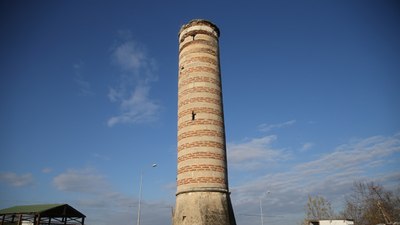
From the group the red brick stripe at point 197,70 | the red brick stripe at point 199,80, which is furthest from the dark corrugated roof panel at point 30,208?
the red brick stripe at point 197,70

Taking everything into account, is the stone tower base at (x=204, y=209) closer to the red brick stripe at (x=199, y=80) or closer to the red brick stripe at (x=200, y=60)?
the red brick stripe at (x=199, y=80)

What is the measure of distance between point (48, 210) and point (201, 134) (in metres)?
15.9

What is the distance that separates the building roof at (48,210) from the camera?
22.4m

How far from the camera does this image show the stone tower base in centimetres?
1237

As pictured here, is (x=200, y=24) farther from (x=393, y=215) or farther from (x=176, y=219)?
(x=393, y=215)

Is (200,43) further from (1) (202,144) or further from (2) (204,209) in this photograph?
(2) (204,209)

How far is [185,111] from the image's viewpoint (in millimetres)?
14484

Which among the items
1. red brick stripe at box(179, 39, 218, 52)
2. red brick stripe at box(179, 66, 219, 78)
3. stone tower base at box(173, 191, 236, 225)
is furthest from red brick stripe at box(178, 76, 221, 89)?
stone tower base at box(173, 191, 236, 225)

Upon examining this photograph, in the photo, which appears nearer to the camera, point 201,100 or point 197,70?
point 201,100

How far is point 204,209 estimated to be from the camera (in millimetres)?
12508

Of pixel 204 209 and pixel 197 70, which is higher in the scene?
pixel 197 70

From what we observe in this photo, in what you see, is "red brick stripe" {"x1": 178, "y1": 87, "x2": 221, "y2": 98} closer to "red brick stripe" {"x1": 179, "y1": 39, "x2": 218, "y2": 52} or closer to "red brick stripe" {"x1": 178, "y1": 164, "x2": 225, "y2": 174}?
"red brick stripe" {"x1": 179, "y1": 39, "x2": 218, "y2": 52}


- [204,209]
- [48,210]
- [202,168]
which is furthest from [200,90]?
[48,210]

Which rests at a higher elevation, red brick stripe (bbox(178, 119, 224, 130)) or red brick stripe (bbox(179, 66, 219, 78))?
red brick stripe (bbox(179, 66, 219, 78))
